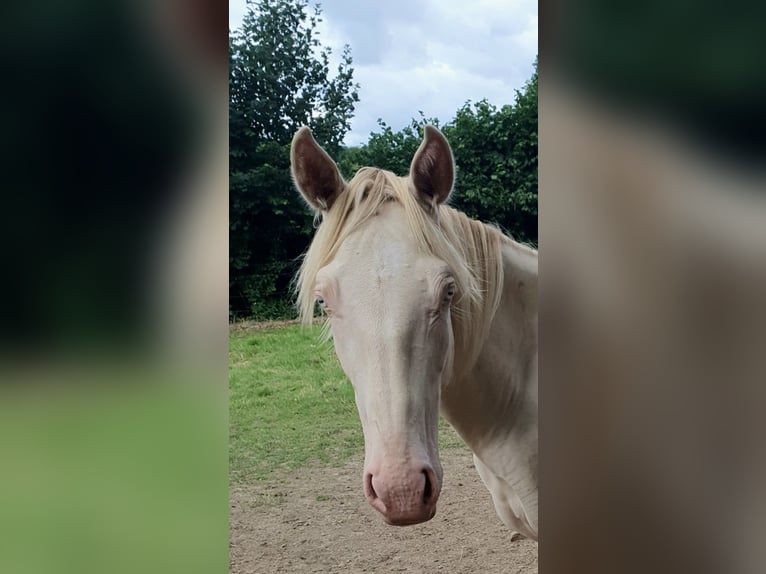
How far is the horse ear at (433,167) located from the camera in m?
1.47

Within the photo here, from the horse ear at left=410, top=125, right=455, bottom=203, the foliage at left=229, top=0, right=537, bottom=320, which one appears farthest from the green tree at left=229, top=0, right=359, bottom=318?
the horse ear at left=410, top=125, right=455, bottom=203

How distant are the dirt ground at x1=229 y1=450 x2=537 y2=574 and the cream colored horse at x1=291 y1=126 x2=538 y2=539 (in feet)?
0.74

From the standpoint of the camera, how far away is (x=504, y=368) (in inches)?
66.9

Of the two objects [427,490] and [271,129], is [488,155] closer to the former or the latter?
[271,129]

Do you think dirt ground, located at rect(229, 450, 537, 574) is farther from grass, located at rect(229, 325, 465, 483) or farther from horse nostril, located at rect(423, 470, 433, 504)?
horse nostril, located at rect(423, 470, 433, 504)

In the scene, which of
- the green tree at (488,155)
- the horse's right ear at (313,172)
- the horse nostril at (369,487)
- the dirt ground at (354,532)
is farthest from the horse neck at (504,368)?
the horse's right ear at (313,172)

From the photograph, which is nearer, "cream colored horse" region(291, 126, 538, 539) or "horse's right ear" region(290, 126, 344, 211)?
"cream colored horse" region(291, 126, 538, 539)

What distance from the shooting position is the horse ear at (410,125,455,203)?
147 cm

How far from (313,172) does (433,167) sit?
0.34 m

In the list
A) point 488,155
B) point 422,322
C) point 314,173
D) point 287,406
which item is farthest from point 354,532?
point 488,155
